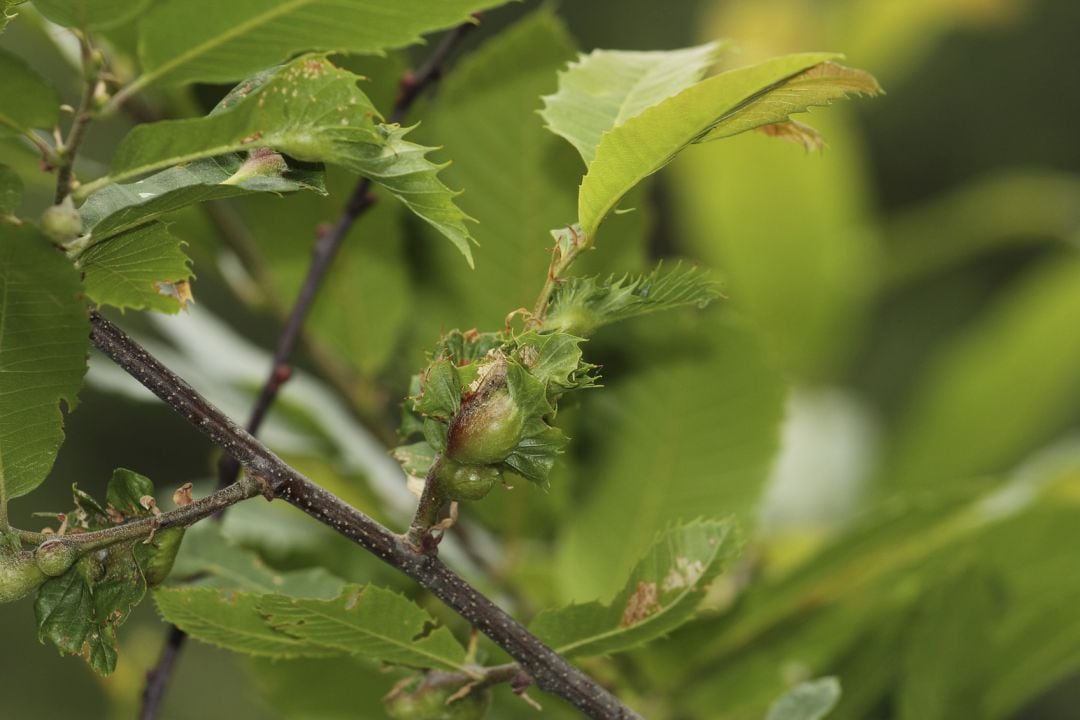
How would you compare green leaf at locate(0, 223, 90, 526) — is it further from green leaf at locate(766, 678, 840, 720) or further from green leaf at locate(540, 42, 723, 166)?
green leaf at locate(766, 678, 840, 720)

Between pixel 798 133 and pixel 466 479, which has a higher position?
pixel 798 133

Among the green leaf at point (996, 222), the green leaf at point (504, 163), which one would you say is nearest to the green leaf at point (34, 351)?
the green leaf at point (504, 163)

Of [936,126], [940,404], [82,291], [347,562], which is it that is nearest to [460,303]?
[347,562]

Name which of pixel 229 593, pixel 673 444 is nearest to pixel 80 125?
pixel 229 593

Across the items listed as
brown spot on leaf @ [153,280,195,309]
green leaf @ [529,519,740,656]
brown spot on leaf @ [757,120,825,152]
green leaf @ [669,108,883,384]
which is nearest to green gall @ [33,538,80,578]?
brown spot on leaf @ [153,280,195,309]

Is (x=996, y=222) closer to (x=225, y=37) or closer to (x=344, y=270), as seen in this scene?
(x=344, y=270)
